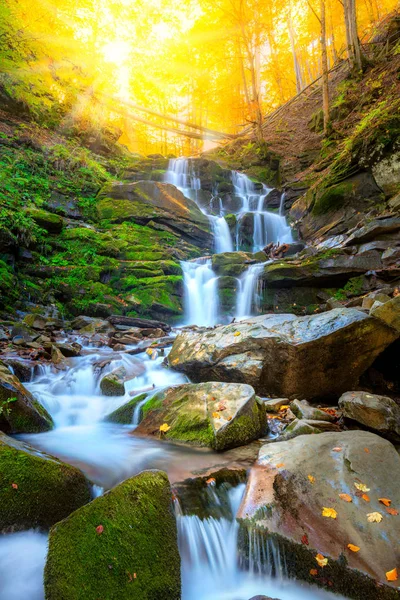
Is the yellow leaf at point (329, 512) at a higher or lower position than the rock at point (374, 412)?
lower

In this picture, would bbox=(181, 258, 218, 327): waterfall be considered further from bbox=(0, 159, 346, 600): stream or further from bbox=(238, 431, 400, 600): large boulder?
bbox=(238, 431, 400, 600): large boulder

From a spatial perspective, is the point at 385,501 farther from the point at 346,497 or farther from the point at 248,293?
the point at 248,293

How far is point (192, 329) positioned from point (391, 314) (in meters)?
5.70

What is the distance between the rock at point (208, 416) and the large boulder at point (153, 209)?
446 inches

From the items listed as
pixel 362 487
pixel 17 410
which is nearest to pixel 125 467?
pixel 17 410

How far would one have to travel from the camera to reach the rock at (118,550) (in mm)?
1708

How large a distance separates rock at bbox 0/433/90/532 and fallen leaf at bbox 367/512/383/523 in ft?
7.11

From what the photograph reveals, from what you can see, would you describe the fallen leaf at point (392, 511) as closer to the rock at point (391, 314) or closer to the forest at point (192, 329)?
the forest at point (192, 329)

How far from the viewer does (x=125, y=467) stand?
3.35 meters

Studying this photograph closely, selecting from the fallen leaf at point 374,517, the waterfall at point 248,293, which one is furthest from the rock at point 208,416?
the waterfall at point 248,293

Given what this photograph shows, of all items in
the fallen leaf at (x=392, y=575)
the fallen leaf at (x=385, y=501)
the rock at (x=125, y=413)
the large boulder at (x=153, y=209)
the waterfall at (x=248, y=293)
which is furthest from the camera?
the large boulder at (x=153, y=209)

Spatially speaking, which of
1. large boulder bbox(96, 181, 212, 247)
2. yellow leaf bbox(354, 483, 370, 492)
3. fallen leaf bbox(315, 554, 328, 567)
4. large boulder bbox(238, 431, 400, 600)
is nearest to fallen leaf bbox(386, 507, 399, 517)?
large boulder bbox(238, 431, 400, 600)

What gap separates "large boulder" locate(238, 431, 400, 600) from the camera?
6.92ft

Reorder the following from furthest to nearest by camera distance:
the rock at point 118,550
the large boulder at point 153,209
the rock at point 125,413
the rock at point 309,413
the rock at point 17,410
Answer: the large boulder at point 153,209 → the rock at point 125,413 → the rock at point 309,413 → the rock at point 17,410 → the rock at point 118,550
